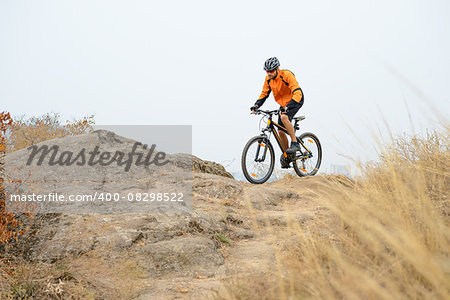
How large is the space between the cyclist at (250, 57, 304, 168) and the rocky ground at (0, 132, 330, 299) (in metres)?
3.36

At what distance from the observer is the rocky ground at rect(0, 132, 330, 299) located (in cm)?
358

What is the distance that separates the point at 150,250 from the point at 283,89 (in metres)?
5.49

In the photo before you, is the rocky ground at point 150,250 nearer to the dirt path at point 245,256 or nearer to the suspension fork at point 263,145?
the dirt path at point 245,256

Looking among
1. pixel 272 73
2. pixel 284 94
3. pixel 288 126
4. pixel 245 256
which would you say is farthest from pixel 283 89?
pixel 245 256

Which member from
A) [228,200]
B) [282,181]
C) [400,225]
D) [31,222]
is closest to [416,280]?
[400,225]

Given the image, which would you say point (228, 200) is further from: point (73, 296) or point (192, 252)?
point (73, 296)

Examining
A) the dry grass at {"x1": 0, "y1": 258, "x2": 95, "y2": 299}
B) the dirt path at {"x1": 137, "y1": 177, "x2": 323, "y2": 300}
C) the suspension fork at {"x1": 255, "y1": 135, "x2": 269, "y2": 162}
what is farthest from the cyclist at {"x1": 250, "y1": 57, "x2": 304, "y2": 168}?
the dry grass at {"x1": 0, "y1": 258, "x2": 95, "y2": 299}

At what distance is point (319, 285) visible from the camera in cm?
230

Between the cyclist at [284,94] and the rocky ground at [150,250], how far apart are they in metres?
3.36

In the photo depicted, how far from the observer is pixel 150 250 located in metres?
4.26

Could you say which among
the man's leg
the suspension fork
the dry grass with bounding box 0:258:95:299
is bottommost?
the dry grass with bounding box 0:258:95:299

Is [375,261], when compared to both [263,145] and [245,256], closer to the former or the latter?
[245,256]

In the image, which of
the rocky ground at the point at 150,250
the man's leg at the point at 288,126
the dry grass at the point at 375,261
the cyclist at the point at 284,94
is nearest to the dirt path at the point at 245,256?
the rocky ground at the point at 150,250

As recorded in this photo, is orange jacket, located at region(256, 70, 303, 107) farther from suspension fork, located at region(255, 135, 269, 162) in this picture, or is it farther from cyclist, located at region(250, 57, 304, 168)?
suspension fork, located at region(255, 135, 269, 162)
